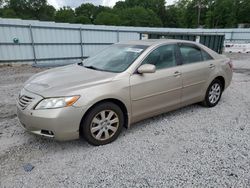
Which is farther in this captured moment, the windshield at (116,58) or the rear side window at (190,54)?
the rear side window at (190,54)

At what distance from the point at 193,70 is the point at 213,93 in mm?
989

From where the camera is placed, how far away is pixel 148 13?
2361 inches

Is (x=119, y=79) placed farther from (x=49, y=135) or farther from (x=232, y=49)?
(x=232, y=49)

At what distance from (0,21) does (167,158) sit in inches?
449

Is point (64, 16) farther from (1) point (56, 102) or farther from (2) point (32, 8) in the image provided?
(1) point (56, 102)

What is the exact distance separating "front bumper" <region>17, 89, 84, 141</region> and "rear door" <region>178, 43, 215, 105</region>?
6.95 ft

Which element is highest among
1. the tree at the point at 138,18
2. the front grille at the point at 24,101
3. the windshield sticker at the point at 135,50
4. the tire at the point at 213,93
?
the tree at the point at 138,18

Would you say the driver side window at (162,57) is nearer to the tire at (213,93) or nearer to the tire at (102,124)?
the tire at (102,124)

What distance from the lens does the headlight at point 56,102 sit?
8.14 feet

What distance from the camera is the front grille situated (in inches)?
103

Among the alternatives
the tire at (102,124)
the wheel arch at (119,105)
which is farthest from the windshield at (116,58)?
the tire at (102,124)

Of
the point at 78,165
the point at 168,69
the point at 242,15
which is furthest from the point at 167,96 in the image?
the point at 242,15

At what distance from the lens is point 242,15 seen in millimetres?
48281

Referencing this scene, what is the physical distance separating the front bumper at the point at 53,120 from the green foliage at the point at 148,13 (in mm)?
52275
